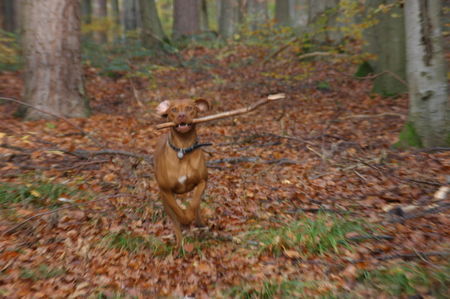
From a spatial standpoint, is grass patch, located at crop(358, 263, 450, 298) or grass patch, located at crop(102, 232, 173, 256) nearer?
grass patch, located at crop(358, 263, 450, 298)

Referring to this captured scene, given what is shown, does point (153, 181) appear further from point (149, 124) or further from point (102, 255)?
point (149, 124)

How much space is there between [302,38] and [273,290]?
9.59 m

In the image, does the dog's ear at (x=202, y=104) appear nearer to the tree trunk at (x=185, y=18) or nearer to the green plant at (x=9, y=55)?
the green plant at (x=9, y=55)

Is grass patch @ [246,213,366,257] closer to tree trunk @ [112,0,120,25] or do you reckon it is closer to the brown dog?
the brown dog

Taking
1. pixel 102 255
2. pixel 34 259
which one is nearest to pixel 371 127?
pixel 102 255

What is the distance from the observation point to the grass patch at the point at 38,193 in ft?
15.6

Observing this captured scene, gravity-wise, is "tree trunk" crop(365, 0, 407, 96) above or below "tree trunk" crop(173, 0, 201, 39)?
below

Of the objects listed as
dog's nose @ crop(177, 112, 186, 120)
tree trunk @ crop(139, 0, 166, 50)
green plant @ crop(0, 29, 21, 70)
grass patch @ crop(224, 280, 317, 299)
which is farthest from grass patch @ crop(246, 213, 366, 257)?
tree trunk @ crop(139, 0, 166, 50)

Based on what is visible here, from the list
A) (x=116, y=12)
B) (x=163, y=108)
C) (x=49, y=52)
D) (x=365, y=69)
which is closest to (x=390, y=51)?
(x=365, y=69)

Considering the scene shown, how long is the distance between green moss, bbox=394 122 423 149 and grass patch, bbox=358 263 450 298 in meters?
3.50

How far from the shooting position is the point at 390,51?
952 cm

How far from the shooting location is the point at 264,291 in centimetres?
321

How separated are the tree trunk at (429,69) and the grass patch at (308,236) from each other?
9.31 feet

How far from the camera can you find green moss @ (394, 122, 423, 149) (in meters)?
6.10
